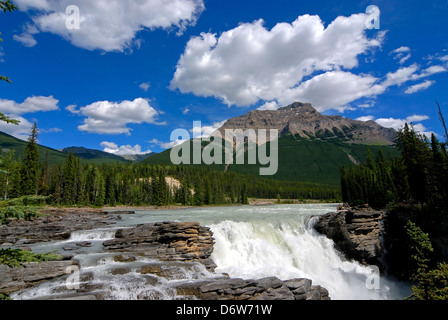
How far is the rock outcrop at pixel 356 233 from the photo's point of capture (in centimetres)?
2975

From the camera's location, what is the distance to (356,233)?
3111 centimetres

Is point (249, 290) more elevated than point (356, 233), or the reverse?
point (249, 290)

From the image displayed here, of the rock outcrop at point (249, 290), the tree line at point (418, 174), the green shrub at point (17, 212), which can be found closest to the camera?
the green shrub at point (17, 212)

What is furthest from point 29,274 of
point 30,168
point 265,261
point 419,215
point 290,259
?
point 30,168

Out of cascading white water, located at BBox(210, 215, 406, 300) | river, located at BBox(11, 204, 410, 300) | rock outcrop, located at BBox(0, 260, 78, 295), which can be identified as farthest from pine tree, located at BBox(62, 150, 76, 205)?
rock outcrop, located at BBox(0, 260, 78, 295)

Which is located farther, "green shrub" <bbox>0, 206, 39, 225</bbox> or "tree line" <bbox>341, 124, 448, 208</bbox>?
"tree line" <bbox>341, 124, 448, 208</bbox>

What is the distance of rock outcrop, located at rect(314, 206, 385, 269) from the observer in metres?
29.8

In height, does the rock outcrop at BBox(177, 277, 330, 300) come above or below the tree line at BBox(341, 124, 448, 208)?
below

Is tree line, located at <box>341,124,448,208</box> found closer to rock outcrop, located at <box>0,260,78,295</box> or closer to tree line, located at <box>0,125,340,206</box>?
rock outcrop, located at <box>0,260,78,295</box>

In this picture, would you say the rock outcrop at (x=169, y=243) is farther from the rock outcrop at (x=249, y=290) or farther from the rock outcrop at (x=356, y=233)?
the rock outcrop at (x=356, y=233)

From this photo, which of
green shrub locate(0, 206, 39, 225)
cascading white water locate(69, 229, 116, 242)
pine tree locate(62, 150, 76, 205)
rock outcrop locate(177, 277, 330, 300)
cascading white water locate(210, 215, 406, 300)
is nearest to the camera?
green shrub locate(0, 206, 39, 225)

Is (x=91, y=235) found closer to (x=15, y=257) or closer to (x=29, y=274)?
(x=29, y=274)

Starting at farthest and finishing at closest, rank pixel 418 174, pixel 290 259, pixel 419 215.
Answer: pixel 418 174
pixel 419 215
pixel 290 259

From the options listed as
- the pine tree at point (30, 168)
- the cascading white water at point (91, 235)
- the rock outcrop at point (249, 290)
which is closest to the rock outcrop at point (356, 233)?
the rock outcrop at point (249, 290)
